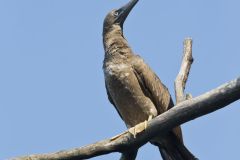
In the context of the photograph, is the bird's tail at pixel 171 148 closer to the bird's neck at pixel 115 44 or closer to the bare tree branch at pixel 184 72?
the bare tree branch at pixel 184 72

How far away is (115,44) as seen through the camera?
9.16m

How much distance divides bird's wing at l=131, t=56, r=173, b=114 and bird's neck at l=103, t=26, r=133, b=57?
33cm

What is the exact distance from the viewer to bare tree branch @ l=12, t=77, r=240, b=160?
5941mm

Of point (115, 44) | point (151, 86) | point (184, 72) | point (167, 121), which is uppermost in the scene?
point (115, 44)

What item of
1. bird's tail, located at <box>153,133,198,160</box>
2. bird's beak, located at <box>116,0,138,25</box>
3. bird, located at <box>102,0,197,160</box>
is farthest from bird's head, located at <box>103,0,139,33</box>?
bird's tail, located at <box>153,133,198,160</box>

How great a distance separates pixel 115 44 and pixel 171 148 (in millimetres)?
1737

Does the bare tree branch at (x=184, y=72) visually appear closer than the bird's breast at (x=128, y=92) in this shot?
Yes

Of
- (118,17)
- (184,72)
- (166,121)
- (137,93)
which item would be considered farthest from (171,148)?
(118,17)

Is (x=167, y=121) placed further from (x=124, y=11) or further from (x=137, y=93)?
(x=124, y=11)

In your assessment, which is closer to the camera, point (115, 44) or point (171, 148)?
point (171, 148)

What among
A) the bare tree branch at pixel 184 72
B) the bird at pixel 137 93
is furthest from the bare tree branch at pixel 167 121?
the bird at pixel 137 93

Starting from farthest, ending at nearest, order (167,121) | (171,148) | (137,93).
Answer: (137,93)
(171,148)
(167,121)

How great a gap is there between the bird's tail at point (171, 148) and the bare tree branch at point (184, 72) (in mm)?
572

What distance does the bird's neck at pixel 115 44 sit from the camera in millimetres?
8961
